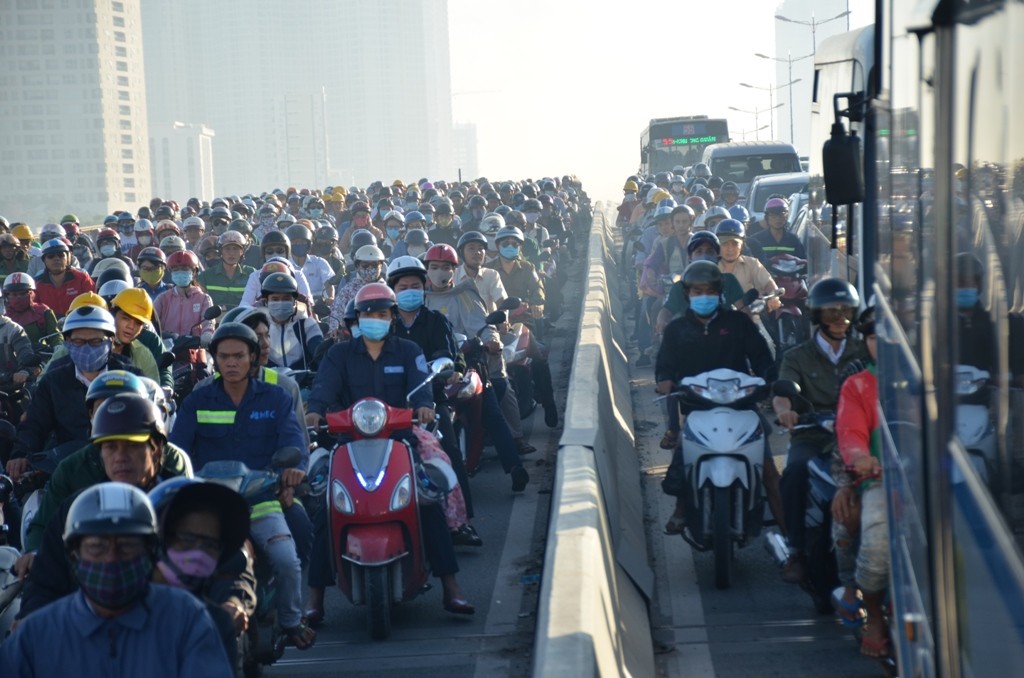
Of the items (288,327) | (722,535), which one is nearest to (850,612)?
(722,535)

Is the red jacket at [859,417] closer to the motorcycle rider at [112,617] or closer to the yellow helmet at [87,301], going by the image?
the motorcycle rider at [112,617]

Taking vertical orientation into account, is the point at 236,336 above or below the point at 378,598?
above

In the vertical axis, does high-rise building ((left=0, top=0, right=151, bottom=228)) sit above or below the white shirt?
above

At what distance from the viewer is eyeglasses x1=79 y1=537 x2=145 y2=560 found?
429 cm

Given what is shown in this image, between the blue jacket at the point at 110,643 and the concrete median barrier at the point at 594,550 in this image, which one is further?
the concrete median barrier at the point at 594,550

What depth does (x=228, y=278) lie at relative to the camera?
614 inches

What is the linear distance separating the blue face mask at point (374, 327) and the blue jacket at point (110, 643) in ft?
16.5

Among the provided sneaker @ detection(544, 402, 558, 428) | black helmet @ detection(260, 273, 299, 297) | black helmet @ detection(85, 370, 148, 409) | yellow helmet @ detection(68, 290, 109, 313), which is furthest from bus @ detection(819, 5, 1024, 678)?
sneaker @ detection(544, 402, 558, 428)

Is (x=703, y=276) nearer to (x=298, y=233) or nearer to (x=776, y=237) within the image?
(x=776, y=237)

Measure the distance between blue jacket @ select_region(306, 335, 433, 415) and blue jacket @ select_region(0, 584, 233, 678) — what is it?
494 centimetres

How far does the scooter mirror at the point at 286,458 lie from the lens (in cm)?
711

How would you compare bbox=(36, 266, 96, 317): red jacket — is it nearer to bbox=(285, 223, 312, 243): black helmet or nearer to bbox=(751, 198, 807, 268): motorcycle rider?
bbox=(285, 223, 312, 243): black helmet

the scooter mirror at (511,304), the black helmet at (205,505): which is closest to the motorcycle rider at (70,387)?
the black helmet at (205,505)

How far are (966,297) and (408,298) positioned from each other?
7.89m
